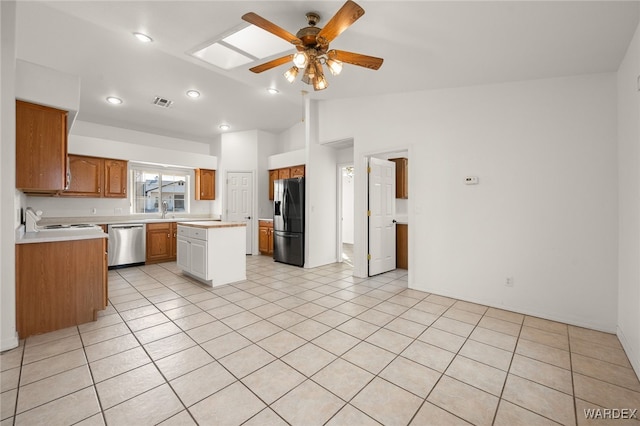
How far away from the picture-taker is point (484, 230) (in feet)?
10.6

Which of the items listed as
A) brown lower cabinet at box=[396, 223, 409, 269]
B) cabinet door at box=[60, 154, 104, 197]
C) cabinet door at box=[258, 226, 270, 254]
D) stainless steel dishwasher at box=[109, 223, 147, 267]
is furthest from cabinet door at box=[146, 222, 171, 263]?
brown lower cabinet at box=[396, 223, 409, 269]

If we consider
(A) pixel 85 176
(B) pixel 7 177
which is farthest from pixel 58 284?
(A) pixel 85 176

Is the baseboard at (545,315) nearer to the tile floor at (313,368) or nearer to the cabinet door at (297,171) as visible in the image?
the tile floor at (313,368)

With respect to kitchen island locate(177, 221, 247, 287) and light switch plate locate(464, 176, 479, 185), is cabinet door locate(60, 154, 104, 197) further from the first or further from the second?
light switch plate locate(464, 176, 479, 185)

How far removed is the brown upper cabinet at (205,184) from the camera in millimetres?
6578

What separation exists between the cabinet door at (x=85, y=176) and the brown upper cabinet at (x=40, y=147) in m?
2.80

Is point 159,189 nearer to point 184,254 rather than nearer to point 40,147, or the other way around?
point 184,254

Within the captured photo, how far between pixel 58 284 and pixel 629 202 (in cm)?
519

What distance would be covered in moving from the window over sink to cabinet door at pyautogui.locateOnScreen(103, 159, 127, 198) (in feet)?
1.37

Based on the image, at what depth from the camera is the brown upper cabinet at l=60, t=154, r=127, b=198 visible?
15.8 feet

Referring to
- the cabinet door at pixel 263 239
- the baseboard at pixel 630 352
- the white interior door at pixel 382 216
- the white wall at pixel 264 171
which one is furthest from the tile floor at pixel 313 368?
the white wall at pixel 264 171

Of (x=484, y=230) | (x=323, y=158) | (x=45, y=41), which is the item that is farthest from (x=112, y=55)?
(x=484, y=230)

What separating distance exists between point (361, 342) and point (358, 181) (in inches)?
105

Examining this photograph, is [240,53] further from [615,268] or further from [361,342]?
[615,268]
